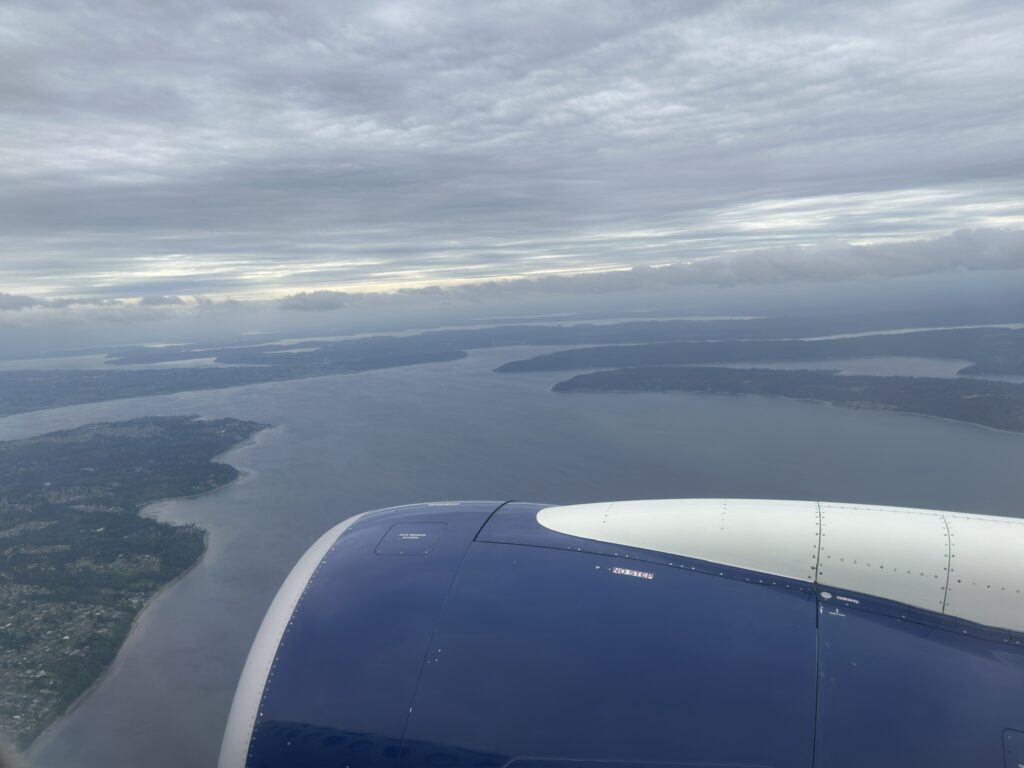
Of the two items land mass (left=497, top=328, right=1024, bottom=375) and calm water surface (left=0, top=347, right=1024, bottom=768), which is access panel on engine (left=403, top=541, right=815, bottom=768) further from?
land mass (left=497, top=328, right=1024, bottom=375)

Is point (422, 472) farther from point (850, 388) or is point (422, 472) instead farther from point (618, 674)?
point (850, 388)

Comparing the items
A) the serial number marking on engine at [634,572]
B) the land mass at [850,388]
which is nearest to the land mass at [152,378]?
the land mass at [850,388]

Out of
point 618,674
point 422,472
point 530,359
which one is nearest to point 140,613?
point 422,472

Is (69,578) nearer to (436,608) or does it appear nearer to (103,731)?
(103,731)

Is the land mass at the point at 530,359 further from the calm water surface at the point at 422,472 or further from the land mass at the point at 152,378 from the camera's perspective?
the calm water surface at the point at 422,472

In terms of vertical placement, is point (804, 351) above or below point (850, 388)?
above
